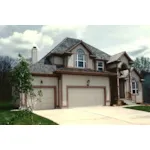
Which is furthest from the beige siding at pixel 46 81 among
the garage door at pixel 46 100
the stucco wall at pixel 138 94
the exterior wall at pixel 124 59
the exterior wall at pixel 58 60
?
the stucco wall at pixel 138 94

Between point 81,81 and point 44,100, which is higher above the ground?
point 81,81

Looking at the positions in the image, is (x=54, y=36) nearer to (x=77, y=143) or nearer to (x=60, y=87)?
(x=60, y=87)

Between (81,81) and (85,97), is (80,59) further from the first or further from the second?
(85,97)

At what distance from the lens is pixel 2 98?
1230cm

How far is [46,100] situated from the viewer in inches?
531

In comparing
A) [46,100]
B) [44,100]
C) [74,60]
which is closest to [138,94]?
[74,60]

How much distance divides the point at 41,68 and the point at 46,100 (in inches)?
80.0

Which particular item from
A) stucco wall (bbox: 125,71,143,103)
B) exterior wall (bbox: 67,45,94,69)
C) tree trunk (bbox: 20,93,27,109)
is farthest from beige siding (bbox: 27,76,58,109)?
stucco wall (bbox: 125,71,143,103)

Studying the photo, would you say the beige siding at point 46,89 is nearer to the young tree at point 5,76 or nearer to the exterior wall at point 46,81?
the exterior wall at point 46,81

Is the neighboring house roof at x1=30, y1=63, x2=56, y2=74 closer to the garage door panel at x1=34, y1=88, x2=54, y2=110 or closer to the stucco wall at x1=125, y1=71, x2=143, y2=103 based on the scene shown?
the garage door panel at x1=34, y1=88, x2=54, y2=110

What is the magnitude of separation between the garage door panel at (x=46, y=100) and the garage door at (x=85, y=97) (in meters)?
1.13

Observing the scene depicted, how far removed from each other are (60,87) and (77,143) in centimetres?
754

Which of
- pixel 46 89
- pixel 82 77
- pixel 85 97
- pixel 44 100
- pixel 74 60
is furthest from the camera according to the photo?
pixel 74 60
